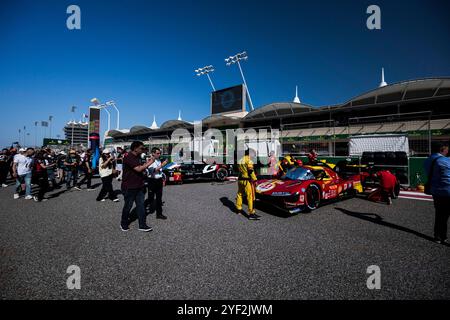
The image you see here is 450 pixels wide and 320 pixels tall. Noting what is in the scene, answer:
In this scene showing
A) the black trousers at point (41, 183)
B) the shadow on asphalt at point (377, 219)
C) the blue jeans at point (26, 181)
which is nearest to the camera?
the shadow on asphalt at point (377, 219)

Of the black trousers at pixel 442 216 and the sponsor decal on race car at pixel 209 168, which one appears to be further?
the sponsor decal on race car at pixel 209 168

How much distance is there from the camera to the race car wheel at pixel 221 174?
1093cm

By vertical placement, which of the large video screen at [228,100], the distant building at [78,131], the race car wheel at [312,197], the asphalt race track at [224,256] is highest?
the distant building at [78,131]

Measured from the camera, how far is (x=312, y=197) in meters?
5.19

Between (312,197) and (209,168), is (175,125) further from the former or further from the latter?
(312,197)

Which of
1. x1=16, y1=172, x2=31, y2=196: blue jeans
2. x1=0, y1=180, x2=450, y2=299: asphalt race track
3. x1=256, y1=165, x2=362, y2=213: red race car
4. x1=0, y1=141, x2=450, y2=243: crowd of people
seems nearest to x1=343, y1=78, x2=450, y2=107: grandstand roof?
x1=0, y1=141, x2=450, y2=243: crowd of people

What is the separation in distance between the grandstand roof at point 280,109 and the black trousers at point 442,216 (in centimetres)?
1826

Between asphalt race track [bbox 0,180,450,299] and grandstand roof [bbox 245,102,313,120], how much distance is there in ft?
55.7

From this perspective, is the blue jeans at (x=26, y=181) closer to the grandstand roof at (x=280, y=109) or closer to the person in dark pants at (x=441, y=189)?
the person in dark pants at (x=441, y=189)

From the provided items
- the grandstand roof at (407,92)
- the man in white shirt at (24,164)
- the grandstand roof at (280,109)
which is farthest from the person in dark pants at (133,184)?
the grandstand roof at (280,109)

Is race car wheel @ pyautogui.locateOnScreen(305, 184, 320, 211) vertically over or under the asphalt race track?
over

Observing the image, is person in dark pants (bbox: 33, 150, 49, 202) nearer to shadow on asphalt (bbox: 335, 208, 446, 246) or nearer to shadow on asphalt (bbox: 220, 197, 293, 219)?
shadow on asphalt (bbox: 220, 197, 293, 219)

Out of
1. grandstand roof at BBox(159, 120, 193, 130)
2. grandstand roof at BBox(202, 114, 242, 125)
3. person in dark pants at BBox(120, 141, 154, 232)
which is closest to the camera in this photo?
person in dark pants at BBox(120, 141, 154, 232)

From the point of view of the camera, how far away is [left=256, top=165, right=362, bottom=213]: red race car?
469 cm
